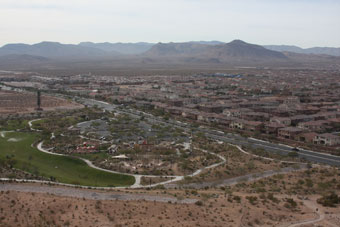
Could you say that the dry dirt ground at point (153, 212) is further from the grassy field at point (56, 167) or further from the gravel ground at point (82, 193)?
the grassy field at point (56, 167)

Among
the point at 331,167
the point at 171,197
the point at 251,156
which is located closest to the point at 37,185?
the point at 171,197

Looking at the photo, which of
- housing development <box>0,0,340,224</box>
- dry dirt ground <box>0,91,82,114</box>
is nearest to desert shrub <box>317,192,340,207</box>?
housing development <box>0,0,340,224</box>

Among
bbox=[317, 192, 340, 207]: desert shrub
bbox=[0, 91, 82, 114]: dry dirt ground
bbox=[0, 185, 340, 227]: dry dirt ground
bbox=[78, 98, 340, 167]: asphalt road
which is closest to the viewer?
bbox=[0, 185, 340, 227]: dry dirt ground

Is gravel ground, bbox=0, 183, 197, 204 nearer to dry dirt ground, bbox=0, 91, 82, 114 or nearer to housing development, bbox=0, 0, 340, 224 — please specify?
housing development, bbox=0, 0, 340, 224

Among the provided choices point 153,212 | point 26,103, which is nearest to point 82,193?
point 153,212

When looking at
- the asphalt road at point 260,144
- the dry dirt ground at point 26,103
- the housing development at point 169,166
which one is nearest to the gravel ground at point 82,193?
the housing development at point 169,166

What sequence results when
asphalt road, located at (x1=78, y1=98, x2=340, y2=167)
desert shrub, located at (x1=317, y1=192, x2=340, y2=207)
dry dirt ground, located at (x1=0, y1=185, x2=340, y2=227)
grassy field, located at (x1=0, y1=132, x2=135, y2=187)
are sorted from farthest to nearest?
asphalt road, located at (x1=78, y1=98, x2=340, y2=167), grassy field, located at (x1=0, y1=132, x2=135, y2=187), desert shrub, located at (x1=317, y1=192, x2=340, y2=207), dry dirt ground, located at (x1=0, y1=185, x2=340, y2=227)

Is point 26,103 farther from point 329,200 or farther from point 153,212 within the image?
point 329,200
